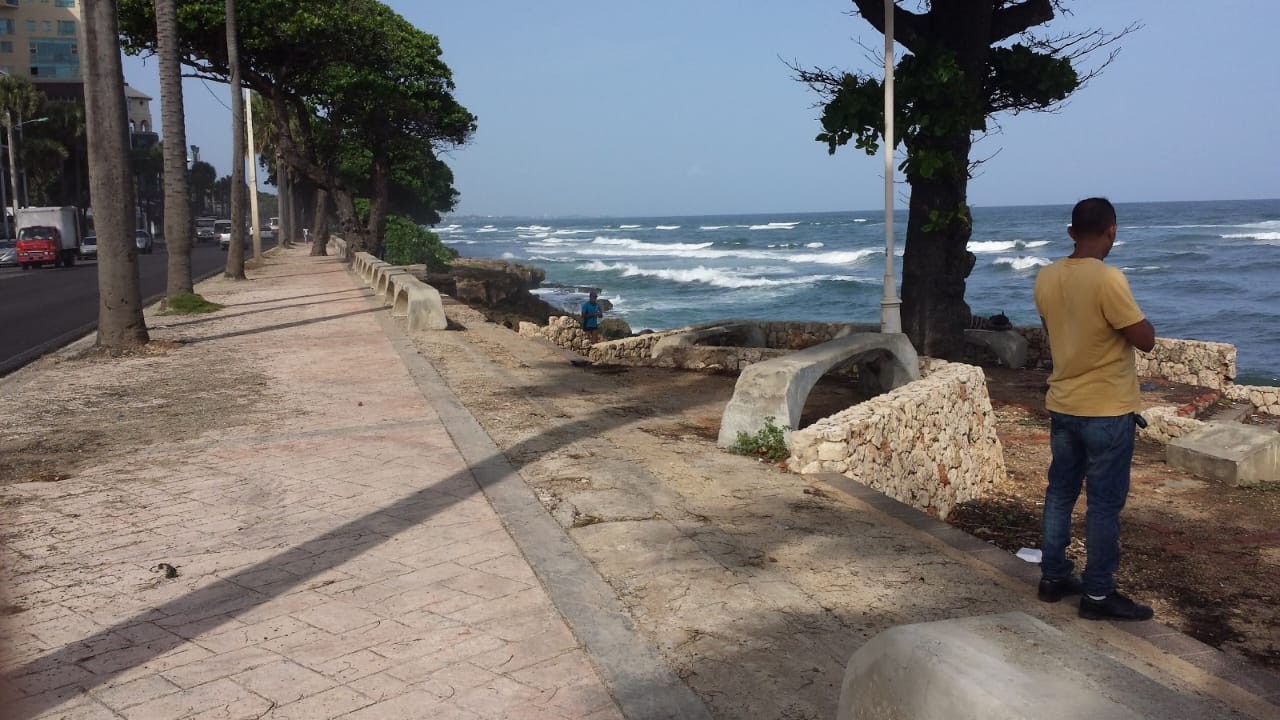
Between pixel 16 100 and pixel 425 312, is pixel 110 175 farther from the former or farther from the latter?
pixel 16 100

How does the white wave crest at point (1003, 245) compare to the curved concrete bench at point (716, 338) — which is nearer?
the curved concrete bench at point (716, 338)

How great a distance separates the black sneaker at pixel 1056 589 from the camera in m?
4.25

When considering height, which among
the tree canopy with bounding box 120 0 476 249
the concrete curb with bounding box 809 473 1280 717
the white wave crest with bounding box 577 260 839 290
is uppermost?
the tree canopy with bounding box 120 0 476 249

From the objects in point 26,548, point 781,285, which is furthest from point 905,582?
point 781,285

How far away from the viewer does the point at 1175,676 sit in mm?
3467

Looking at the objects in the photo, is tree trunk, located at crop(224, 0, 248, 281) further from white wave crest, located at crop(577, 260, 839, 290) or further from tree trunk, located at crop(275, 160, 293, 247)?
white wave crest, located at crop(577, 260, 839, 290)

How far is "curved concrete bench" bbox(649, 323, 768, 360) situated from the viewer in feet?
46.5

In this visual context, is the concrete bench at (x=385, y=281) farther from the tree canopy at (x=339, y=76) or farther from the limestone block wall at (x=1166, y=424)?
the limestone block wall at (x=1166, y=424)

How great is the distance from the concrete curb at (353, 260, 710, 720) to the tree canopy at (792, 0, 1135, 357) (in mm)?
8037

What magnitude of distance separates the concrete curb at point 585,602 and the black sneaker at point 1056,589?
1.78 meters

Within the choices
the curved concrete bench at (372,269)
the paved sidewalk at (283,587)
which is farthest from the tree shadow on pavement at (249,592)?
the curved concrete bench at (372,269)

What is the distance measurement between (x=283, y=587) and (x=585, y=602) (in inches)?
54.1

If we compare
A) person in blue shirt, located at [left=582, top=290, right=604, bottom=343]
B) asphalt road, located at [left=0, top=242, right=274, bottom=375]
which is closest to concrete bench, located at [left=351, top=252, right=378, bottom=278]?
asphalt road, located at [left=0, top=242, right=274, bottom=375]

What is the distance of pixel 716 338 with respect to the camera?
1561 centimetres
